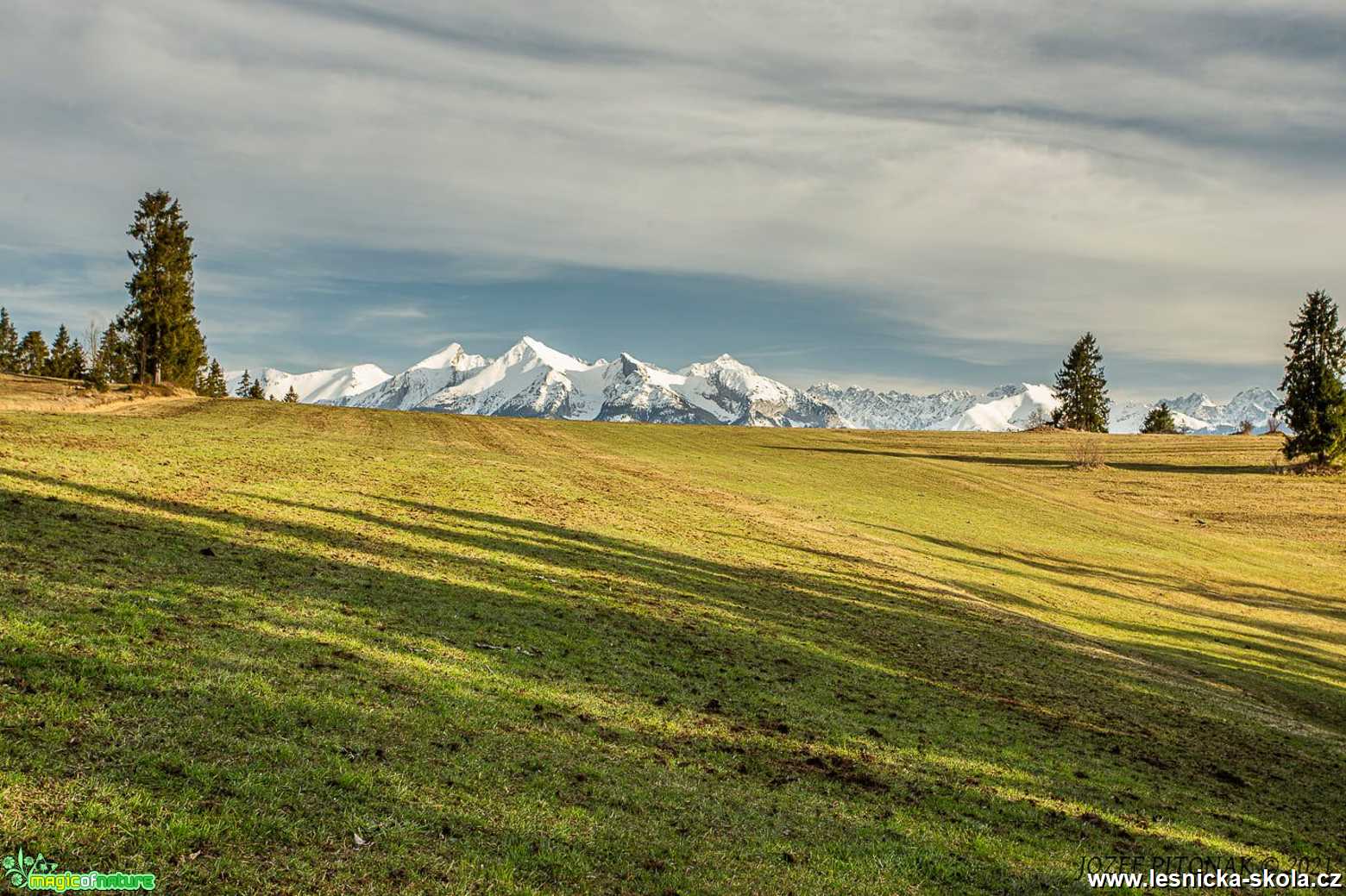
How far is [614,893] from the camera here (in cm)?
848

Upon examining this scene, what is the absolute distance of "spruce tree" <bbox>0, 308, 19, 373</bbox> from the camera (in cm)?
14638

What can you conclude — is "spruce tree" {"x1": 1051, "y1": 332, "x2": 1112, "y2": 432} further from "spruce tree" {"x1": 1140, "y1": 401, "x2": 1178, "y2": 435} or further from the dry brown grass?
the dry brown grass

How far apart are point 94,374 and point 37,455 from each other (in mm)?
79191

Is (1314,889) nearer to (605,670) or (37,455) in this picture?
(605,670)

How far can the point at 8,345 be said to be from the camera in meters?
156

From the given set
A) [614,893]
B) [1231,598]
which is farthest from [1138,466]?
[614,893]

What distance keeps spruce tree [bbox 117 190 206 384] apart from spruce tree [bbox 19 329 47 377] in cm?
8258

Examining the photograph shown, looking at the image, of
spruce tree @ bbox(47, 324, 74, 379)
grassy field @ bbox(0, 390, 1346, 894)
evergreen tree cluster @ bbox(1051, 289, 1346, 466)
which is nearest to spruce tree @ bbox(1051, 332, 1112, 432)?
evergreen tree cluster @ bbox(1051, 289, 1346, 466)

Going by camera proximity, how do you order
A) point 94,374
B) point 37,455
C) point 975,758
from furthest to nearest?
point 94,374 → point 37,455 → point 975,758

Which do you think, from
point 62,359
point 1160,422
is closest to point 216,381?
point 62,359

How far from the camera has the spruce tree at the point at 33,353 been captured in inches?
5812

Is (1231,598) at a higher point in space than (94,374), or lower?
lower

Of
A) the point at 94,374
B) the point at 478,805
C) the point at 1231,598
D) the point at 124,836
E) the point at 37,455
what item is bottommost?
the point at 1231,598

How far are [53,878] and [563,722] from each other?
739cm
